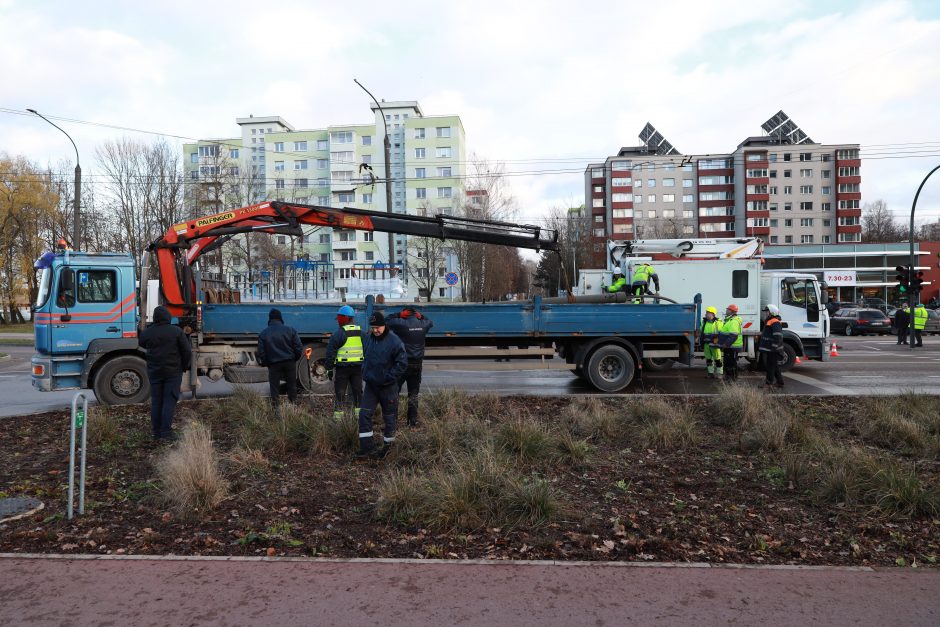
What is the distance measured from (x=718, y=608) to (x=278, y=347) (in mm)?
6893

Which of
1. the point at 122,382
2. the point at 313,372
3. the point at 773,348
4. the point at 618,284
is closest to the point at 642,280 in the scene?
the point at 618,284

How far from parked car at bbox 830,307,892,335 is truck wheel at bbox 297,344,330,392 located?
30616 mm

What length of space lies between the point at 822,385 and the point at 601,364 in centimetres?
477

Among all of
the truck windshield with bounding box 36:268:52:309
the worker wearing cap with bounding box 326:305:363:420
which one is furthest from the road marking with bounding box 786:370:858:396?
the truck windshield with bounding box 36:268:52:309

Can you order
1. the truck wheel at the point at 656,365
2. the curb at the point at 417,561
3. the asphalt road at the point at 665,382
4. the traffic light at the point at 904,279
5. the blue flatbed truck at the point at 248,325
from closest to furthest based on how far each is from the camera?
the curb at the point at 417,561
the blue flatbed truck at the point at 248,325
the asphalt road at the point at 665,382
the truck wheel at the point at 656,365
the traffic light at the point at 904,279

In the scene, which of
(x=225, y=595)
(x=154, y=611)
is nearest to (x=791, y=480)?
(x=225, y=595)

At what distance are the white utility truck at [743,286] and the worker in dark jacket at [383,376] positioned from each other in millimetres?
8577

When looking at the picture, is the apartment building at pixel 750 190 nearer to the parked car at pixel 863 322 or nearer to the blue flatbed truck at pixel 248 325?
the parked car at pixel 863 322

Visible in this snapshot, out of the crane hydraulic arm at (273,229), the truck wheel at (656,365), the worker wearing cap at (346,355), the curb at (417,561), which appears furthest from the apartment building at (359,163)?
the curb at (417,561)

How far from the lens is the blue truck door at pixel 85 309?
1109 cm

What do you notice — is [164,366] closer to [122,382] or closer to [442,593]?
[122,382]

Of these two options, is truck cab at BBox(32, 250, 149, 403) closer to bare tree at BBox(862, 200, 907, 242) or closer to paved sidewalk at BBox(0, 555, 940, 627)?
paved sidewalk at BBox(0, 555, 940, 627)

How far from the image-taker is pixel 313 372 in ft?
42.3

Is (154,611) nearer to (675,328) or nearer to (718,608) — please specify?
(718,608)
